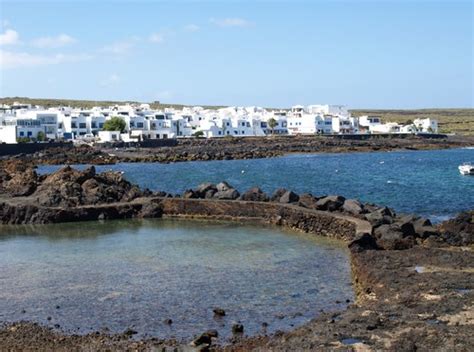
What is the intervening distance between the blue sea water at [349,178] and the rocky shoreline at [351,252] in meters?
7.58

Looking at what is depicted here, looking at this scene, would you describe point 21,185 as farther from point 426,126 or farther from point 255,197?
point 426,126

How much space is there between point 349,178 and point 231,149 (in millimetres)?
44043

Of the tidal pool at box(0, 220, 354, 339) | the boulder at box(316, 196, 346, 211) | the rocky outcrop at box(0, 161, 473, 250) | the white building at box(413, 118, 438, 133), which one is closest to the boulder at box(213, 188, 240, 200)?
the rocky outcrop at box(0, 161, 473, 250)

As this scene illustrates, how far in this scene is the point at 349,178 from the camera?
57.6 meters

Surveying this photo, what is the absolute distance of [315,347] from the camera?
1212 centimetres

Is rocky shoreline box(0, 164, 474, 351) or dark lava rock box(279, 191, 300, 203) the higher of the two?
dark lava rock box(279, 191, 300, 203)

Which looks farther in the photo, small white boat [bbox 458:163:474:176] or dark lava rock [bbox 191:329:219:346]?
small white boat [bbox 458:163:474:176]

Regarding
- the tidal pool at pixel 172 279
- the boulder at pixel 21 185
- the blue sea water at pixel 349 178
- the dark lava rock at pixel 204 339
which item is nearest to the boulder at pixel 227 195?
the tidal pool at pixel 172 279

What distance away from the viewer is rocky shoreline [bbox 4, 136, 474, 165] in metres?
84.7

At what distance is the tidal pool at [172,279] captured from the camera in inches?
618

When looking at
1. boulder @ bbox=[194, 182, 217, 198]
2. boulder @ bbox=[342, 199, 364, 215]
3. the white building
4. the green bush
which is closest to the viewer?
boulder @ bbox=[342, 199, 364, 215]

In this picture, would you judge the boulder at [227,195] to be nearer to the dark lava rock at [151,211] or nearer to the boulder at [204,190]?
the boulder at [204,190]

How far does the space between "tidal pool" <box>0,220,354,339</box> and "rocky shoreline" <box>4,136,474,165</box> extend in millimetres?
53813

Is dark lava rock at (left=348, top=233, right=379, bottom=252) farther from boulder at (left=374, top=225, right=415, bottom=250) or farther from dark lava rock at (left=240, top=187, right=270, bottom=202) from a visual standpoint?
dark lava rock at (left=240, top=187, right=270, bottom=202)
